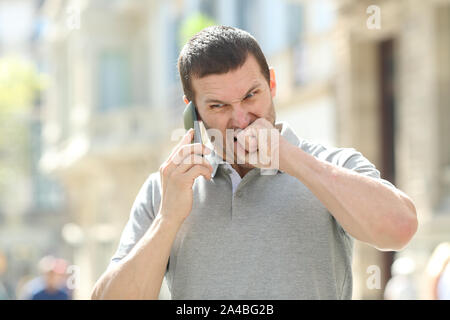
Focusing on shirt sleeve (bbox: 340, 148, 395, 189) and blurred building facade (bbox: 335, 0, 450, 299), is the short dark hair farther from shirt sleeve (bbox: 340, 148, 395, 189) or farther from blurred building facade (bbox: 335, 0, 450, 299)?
blurred building facade (bbox: 335, 0, 450, 299)

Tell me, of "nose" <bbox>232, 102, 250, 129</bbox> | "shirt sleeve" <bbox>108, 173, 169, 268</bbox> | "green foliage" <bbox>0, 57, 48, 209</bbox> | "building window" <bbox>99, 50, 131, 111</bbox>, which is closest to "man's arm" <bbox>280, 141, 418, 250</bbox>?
"nose" <bbox>232, 102, 250, 129</bbox>

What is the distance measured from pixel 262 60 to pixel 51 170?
1027 inches

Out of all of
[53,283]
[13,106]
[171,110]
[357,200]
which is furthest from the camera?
[13,106]

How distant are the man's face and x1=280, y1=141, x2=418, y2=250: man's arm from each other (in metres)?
0.18

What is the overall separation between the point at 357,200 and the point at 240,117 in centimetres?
40

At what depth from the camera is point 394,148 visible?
13.5 meters

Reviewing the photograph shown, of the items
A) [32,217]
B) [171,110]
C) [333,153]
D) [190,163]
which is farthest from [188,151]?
[32,217]

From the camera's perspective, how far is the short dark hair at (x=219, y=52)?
2.46m

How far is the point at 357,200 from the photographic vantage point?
229 cm

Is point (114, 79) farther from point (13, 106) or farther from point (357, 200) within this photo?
point (357, 200)

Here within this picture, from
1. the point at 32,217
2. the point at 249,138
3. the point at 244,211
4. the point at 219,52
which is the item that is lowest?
the point at 32,217
